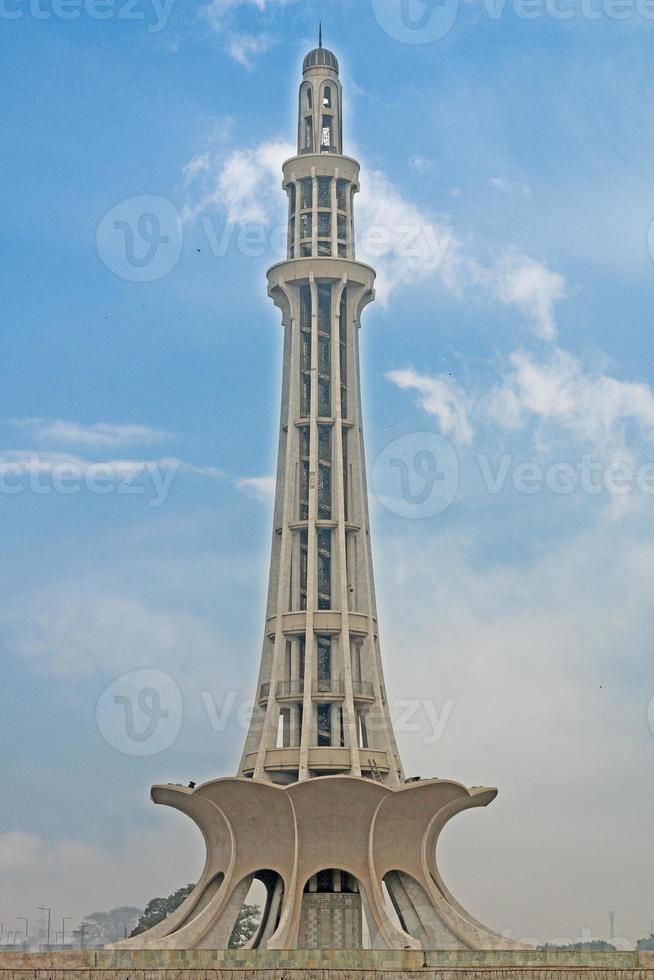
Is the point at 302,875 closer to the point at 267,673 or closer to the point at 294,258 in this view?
the point at 267,673

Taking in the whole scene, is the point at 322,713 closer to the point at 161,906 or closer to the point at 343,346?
the point at 343,346

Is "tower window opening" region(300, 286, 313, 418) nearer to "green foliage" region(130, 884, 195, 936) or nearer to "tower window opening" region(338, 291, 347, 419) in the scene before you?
"tower window opening" region(338, 291, 347, 419)

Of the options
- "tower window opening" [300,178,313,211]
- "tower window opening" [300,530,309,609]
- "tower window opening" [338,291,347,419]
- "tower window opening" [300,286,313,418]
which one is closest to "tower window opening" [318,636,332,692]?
"tower window opening" [300,530,309,609]

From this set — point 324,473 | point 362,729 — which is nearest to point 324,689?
point 362,729

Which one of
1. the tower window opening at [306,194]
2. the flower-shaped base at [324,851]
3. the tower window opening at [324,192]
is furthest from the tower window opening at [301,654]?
the tower window opening at [324,192]

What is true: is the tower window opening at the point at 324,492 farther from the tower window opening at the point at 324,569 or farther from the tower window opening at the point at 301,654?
the tower window opening at the point at 301,654

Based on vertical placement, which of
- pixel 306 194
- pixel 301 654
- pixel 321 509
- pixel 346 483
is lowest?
pixel 301 654

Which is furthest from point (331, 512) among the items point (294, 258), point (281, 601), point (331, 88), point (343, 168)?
point (331, 88)
